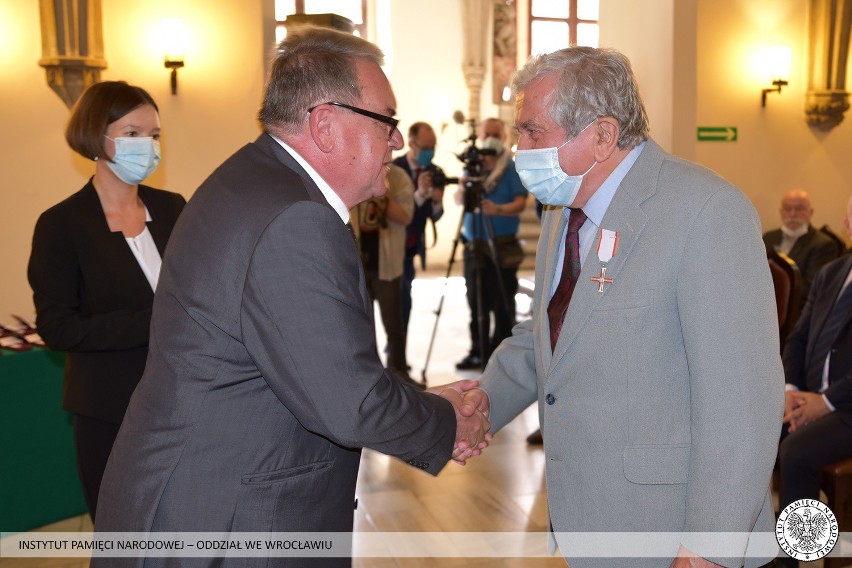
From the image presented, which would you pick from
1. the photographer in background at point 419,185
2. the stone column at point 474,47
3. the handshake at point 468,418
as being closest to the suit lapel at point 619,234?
the handshake at point 468,418

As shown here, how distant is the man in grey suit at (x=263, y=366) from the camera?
1.33m

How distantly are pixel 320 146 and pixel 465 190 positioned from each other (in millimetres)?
4328

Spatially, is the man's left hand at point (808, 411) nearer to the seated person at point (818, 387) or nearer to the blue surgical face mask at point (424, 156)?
the seated person at point (818, 387)

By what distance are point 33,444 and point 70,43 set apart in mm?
2498

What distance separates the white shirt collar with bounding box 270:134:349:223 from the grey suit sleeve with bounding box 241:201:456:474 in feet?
0.54

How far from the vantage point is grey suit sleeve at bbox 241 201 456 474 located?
1.32 metres

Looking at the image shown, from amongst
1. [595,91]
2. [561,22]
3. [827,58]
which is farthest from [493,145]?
[561,22]

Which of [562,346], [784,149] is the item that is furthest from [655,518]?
[784,149]

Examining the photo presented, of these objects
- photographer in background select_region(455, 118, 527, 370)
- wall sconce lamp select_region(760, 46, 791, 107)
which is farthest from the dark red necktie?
wall sconce lamp select_region(760, 46, 791, 107)

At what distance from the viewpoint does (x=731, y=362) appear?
4.54 feet

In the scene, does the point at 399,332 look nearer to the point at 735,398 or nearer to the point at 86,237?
the point at 86,237

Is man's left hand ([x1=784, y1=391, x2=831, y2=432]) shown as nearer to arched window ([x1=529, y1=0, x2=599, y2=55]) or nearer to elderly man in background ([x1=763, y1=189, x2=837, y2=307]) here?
elderly man in background ([x1=763, y1=189, x2=837, y2=307])

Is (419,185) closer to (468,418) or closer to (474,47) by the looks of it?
(468,418)

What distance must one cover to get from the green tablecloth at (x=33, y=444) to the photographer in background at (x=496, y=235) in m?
3.08
